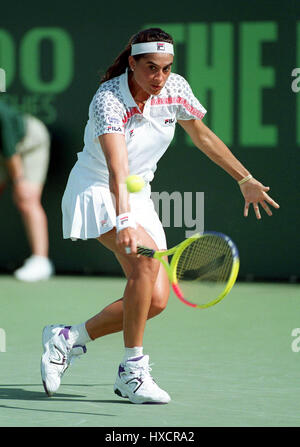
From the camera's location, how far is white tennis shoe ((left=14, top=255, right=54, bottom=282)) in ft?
28.7

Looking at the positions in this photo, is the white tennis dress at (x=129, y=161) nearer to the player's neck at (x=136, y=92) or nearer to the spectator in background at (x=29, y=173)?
the player's neck at (x=136, y=92)

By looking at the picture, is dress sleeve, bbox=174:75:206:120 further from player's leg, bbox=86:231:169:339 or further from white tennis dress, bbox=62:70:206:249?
player's leg, bbox=86:231:169:339

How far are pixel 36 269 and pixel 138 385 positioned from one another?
483 centimetres

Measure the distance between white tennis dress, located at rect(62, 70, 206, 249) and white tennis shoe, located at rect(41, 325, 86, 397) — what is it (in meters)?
0.43

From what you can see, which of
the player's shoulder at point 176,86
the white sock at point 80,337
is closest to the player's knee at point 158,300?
the white sock at point 80,337

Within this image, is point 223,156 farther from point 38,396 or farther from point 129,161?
point 38,396

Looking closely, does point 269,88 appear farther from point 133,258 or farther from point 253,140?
Answer: point 133,258

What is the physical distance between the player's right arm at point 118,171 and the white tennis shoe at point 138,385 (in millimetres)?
485

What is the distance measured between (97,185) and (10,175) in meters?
4.67

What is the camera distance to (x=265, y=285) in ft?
26.9

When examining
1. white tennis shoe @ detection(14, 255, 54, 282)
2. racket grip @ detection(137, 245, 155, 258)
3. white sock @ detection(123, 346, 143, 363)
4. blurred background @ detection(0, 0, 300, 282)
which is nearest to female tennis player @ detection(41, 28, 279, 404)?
white sock @ detection(123, 346, 143, 363)

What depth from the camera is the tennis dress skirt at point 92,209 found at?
4195 millimetres

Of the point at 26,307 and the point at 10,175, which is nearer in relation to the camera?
the point at 26,307

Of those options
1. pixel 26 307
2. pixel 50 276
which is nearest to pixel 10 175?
pixel 50 276
